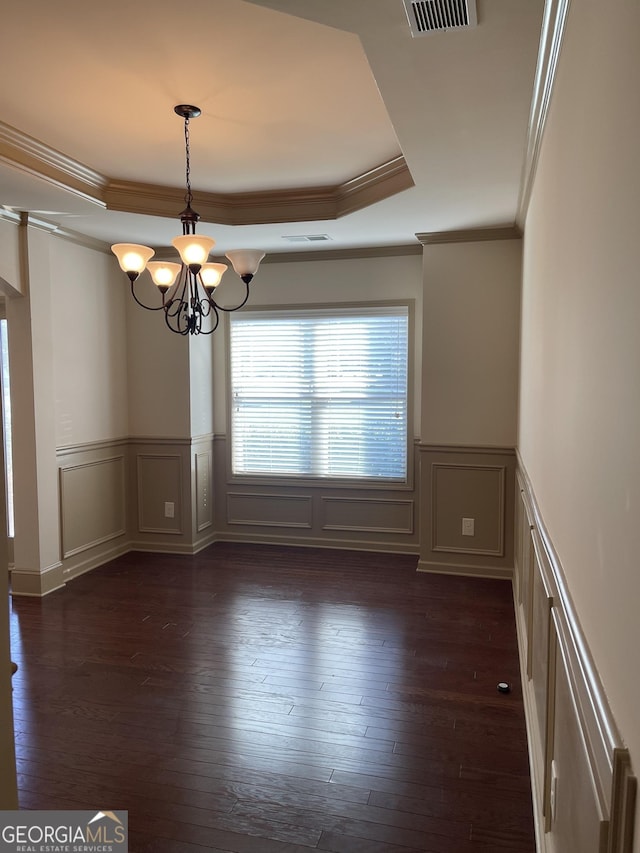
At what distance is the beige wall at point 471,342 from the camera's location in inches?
181

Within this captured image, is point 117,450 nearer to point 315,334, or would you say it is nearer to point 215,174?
point 315,334

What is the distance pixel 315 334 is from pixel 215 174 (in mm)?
1930

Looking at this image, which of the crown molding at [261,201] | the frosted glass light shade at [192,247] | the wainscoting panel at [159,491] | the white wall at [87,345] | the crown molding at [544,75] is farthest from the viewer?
the wainscoting panel at [159,491]

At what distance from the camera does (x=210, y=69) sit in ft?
8.45

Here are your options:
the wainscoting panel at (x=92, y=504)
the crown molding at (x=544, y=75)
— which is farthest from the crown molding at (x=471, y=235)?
the wainscoting panel at (x=92, y=504)

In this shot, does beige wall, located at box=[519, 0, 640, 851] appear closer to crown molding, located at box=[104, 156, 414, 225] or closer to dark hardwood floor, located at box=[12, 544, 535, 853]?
dark hardwood floor, located at box=[12, 544, 535, 853]

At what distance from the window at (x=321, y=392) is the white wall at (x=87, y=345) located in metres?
1.03

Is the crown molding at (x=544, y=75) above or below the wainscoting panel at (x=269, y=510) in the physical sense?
above

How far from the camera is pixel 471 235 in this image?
182 inches

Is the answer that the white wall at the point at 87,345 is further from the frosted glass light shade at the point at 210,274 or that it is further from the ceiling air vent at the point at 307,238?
the frosted glass light shade at the point at 210,274

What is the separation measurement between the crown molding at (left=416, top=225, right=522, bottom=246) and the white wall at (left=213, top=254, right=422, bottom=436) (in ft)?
1.56

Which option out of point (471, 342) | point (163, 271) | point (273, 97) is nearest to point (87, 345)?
point (163, 271)

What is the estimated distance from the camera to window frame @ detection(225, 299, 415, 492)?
5273 millimetres

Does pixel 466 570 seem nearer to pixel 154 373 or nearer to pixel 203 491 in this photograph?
pixel 203 491
